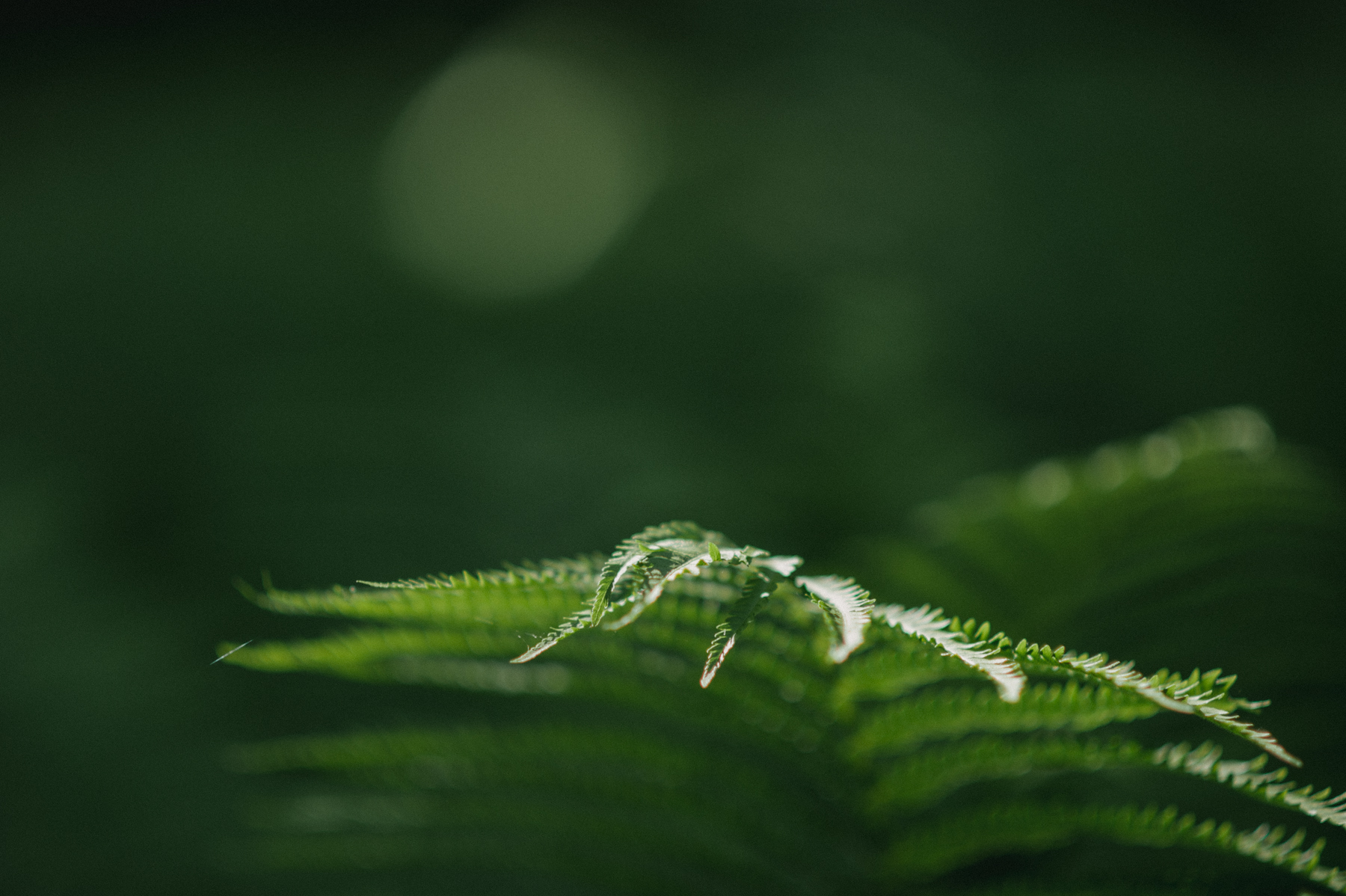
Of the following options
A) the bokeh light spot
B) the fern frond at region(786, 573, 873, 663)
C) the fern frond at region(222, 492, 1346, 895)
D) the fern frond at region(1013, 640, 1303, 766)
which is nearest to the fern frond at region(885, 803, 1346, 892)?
the fern frond at region(222, 492, 1346, 895)

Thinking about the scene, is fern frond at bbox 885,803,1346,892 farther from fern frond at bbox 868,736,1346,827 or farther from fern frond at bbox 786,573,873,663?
fern frond at bbox 786,573,873,663

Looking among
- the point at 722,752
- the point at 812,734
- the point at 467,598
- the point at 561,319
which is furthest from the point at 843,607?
the point at 561,319

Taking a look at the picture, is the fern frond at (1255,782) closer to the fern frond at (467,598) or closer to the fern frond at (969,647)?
the fern frond at (969,647)

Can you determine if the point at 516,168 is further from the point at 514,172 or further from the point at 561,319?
the point at 561,319

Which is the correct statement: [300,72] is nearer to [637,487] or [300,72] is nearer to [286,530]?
[286,530]

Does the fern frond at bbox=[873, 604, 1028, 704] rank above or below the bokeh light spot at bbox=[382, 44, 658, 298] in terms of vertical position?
below

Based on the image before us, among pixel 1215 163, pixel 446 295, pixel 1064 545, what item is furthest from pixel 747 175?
pixel 1064 545

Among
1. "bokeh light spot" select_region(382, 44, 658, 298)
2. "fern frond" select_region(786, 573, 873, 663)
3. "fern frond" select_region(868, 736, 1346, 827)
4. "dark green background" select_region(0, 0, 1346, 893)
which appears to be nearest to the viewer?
"fern frond" select_region(786, 573, 873, 663)
